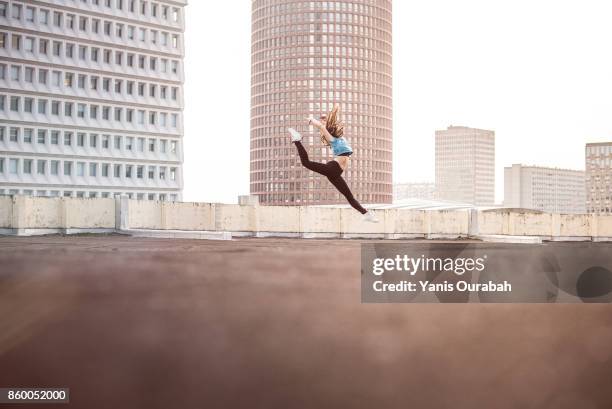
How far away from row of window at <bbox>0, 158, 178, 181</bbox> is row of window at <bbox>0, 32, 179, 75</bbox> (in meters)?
13.6

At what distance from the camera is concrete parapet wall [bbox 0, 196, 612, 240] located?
47719mm

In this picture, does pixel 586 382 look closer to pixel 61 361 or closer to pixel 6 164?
pixel 61 361

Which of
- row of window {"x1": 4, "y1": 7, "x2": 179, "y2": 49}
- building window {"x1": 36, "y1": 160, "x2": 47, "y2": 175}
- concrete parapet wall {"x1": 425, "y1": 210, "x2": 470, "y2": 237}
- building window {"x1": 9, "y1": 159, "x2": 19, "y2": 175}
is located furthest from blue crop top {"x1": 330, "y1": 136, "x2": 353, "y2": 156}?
row of window {"x1": 4, "y1": 7, "x2": 179, "y2": 49}

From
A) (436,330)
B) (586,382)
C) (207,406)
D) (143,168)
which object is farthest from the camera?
(143,168)

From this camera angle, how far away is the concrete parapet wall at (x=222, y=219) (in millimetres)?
47719

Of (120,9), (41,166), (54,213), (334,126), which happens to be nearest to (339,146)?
(334,126)

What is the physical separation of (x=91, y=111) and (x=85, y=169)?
809 centimetres

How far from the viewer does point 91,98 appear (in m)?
105

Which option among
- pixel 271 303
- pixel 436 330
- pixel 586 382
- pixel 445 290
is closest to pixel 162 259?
pixel 445 290

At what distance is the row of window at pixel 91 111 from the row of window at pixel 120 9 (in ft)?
33.1

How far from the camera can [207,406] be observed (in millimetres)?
6672

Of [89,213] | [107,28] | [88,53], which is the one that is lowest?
[89,213]

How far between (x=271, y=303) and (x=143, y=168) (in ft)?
323

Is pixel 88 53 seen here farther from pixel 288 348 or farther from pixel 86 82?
pixel 288 348
